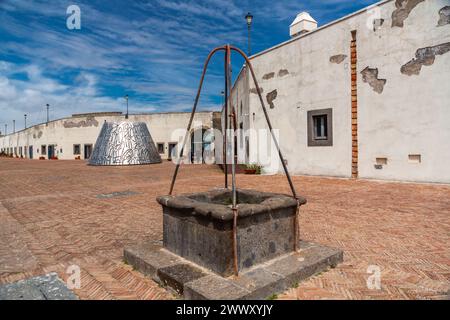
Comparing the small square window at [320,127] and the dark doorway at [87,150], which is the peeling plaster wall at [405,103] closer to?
the small square window at [320,127]

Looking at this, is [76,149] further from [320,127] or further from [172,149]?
[320,127]

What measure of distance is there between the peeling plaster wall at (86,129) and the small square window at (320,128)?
19411 mm

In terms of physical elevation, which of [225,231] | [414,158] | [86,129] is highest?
[86,129]

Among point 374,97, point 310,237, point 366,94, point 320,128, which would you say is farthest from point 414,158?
point 310,237

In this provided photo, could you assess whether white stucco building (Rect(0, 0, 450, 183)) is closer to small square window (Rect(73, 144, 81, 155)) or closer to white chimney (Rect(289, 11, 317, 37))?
white chimney (Rect(289, 11, 317, 37))

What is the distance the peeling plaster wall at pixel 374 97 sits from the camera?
8.89m

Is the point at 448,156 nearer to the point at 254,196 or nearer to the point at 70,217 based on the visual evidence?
the point at 254,196

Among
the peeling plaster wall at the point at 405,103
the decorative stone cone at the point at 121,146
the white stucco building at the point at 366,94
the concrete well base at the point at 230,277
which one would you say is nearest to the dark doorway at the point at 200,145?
the decorative stone cone at the point at 121,146

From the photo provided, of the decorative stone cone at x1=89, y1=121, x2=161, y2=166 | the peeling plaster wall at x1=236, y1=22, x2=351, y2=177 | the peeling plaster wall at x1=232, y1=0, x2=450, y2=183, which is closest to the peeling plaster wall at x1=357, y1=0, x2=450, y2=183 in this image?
the peeling plaster wall at x1=232, y1=0, x2=450, y2=183

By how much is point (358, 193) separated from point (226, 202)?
5.39 meters

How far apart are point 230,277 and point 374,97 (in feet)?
30.8

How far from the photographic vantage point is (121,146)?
2334 cm

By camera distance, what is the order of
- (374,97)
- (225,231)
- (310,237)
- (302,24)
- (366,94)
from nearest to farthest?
(225,231)
(310,237)
(374,97)
(366,94)
(302,24)

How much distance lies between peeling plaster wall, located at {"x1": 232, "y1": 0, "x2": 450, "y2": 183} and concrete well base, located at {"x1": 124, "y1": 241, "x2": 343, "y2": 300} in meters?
7.56
